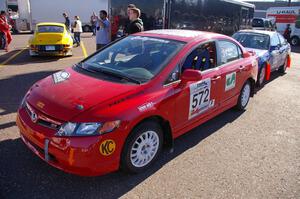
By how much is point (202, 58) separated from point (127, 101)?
1660 mm

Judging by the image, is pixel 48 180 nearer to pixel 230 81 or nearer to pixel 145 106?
pixel 145 106

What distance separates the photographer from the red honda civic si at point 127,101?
286 centimetres

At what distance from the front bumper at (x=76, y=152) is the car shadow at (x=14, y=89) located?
96.7 inches

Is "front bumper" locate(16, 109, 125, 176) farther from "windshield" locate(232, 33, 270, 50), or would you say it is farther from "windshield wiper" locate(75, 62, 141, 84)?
"windshield" locate(232, 33, 270, 50)

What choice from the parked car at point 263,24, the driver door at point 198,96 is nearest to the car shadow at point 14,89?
the driver door at point 198,96

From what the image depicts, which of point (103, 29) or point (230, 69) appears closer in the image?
point (230, 69)

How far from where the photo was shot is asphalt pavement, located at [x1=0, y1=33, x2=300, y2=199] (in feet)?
10.1

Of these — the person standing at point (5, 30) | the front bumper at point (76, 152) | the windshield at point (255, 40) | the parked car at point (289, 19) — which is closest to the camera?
the front bumper at point (76, 152)

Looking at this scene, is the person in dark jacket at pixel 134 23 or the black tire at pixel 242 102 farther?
Result: the person in dark jacket at pixel 134 23

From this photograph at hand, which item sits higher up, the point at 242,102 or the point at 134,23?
the point at 134,23

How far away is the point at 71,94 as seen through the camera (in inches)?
127

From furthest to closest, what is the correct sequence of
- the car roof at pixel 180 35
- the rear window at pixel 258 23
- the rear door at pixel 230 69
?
the rear window at pixel 258 23 < the rear door at pixel 230 69 < the car roof at pixel 180 35

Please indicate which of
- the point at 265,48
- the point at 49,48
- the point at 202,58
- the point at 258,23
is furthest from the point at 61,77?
the point at 258,23

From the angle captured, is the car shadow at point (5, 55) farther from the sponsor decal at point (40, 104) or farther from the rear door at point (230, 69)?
the rear door at point (230, 69)
